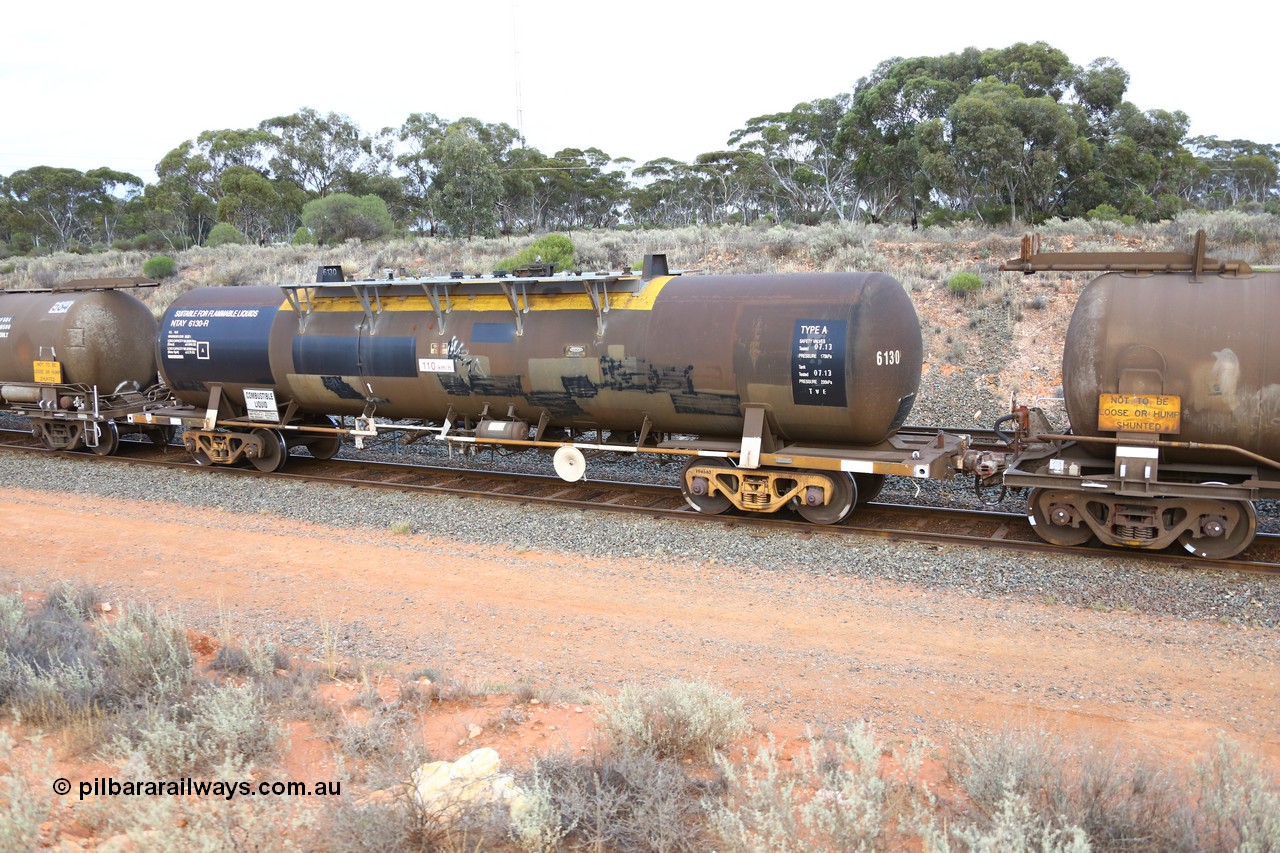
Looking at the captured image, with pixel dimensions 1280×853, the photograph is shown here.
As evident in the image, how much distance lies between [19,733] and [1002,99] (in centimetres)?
3795

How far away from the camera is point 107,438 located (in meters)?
19.0

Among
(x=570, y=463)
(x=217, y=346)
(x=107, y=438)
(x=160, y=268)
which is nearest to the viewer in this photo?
(x=570, y=463)

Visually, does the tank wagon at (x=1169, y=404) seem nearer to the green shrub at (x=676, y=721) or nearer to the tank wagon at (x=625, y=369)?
the tank wagon at (x=625, y=369)

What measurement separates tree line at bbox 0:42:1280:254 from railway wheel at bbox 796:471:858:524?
25.6 meters

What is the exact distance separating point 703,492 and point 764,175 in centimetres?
4848

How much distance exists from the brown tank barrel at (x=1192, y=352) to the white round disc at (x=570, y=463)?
677 cm

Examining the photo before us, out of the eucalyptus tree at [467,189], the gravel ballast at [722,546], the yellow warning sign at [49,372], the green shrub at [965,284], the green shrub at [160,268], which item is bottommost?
the gravel ballast at [722,546]

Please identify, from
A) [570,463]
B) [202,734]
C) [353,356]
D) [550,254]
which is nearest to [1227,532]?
[570,463]

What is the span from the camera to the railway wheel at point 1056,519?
35.6ft

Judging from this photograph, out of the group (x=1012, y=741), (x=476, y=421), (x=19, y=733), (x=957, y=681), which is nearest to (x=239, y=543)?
(x=476, y=421)

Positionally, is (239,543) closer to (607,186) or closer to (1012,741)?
(1012,741)

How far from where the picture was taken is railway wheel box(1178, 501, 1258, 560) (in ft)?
33.4

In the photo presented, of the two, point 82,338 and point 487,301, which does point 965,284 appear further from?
point 82,338

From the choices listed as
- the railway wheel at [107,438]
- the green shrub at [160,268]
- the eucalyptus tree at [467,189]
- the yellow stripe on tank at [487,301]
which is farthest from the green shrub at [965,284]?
the green shrub at [160,268]
